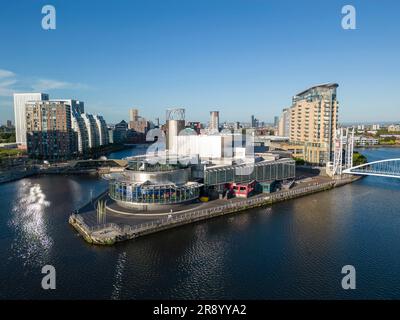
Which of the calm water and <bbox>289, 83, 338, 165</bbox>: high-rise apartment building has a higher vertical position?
<bbox>289, 83, 338, 165</bbox>: high-rise apartment building

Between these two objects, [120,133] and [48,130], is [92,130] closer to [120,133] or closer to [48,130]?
[48,130]

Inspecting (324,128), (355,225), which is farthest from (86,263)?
(324,128)

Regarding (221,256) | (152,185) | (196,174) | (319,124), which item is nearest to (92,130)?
(319,124)

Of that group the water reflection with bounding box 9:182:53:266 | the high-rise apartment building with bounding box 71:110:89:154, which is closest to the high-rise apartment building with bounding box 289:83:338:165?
the water reflection with bounding box 9:182:53:266

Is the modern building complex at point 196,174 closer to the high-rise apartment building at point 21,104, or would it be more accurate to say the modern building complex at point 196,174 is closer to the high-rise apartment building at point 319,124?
the high-rise apartment building at point 319,124

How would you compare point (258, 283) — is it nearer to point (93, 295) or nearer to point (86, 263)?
point (93, 295)

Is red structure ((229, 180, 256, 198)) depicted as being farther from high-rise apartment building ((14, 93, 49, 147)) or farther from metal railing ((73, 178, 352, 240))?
high-rise apartment building ((14, 93, 49, 147))

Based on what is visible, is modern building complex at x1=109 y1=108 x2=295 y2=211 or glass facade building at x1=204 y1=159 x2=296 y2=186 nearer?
modern building complex at x1=109 y1=108 x2=295 y2=211
